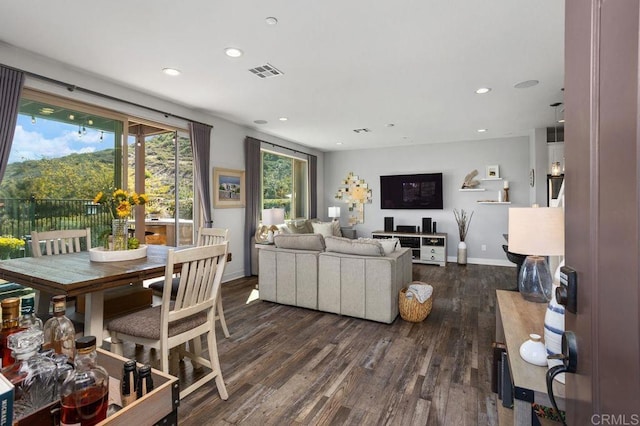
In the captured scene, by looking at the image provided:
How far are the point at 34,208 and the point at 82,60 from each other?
1485 millimetres

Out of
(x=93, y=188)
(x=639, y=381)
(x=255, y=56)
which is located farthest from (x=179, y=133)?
(x=639, y=381)

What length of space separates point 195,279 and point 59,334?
1046mm

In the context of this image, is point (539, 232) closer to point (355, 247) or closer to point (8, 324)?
point (8, 324)

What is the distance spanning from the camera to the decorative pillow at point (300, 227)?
19.7 feet

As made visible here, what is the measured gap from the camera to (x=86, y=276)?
1.81m

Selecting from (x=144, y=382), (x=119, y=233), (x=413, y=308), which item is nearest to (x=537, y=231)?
(x=144, y=382)

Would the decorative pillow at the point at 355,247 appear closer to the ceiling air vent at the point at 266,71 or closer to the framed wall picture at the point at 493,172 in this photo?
the ceiling air vent at the point at 266,71

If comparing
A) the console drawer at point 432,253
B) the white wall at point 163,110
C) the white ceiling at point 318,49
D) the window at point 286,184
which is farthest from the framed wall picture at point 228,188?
the console drawer at point 432,253

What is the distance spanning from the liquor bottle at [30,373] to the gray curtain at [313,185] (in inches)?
268

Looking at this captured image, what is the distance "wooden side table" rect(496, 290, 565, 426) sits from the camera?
1.00m

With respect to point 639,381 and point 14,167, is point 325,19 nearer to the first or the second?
point 639,381

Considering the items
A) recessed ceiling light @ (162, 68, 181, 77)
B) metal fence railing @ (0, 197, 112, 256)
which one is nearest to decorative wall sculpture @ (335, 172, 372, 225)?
recessed ceiling light @ (162, 68, 181, 77)

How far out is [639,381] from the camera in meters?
0.46

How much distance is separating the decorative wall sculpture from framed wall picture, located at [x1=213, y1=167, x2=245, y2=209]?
10.7 feet
